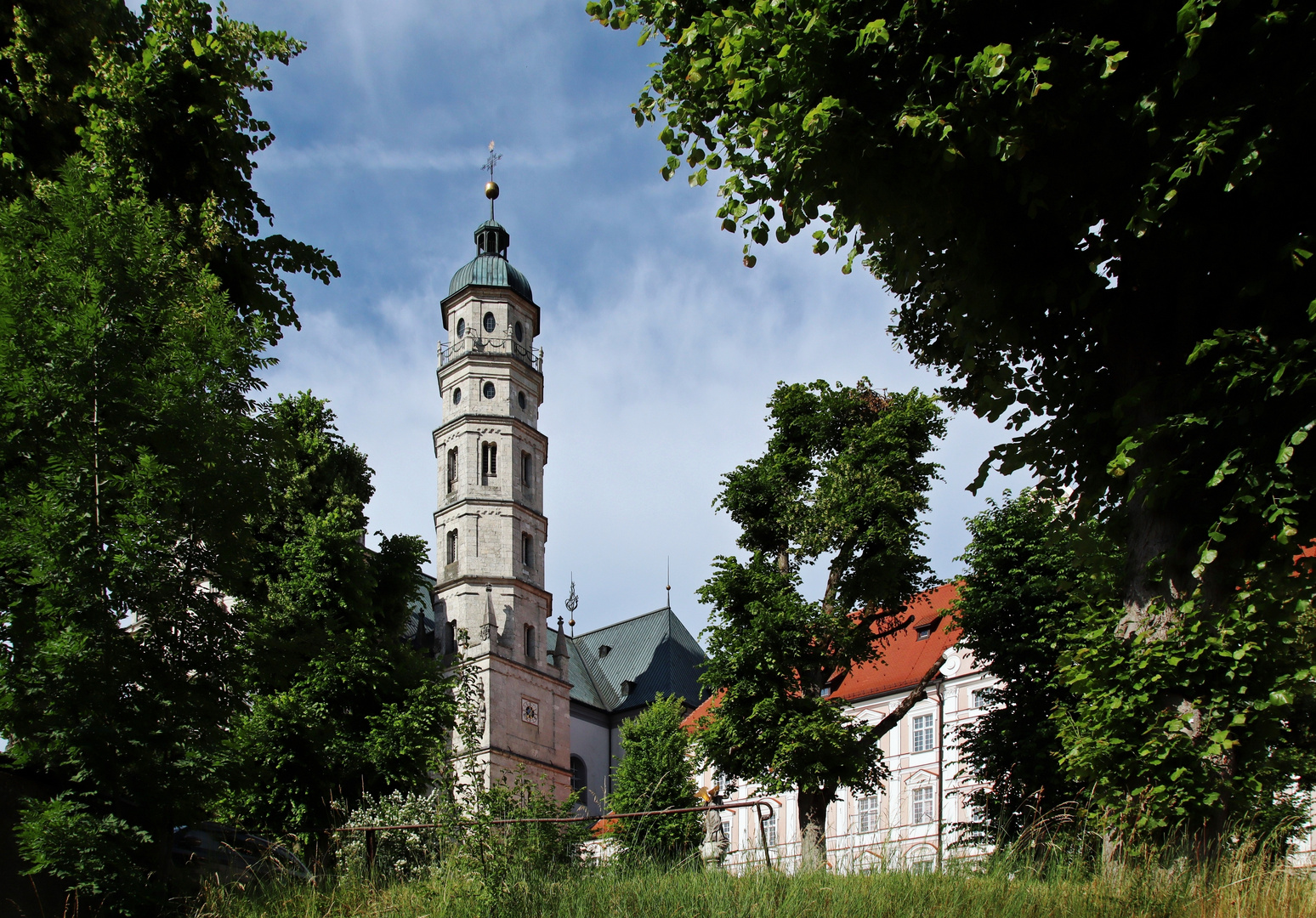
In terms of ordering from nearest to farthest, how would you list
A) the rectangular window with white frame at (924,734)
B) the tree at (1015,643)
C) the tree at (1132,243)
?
the tree at (1132,243), the tree at (1015,643), the rectangular window with white frame at (924,734)

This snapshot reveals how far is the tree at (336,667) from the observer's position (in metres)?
17.4

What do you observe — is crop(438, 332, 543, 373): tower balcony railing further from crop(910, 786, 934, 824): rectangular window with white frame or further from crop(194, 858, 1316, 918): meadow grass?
crop(194, 858, 1316, 918): meadow grass

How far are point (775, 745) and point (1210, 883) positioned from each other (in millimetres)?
15310

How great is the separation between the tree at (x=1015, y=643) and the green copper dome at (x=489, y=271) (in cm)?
3235

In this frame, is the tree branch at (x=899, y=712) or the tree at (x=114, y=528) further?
the tree branch at (x=899, y=712)

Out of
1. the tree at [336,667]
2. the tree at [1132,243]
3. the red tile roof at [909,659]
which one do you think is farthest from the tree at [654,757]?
the tree at [1132,243]

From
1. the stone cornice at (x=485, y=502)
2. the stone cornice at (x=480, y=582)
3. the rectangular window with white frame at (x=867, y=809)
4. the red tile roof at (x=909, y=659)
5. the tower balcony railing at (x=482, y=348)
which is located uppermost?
the tower balcony railing at (x=482, y=348)

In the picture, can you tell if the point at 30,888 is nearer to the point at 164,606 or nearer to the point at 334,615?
the point at 164,606

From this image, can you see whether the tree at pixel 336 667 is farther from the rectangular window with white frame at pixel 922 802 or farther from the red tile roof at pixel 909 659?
the red tile roof at pixel 909 659

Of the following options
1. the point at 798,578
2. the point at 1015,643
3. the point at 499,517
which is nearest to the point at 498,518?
the point at 499,517

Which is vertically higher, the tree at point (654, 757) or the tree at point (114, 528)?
the tree at point (114, 528)

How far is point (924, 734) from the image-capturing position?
125ft

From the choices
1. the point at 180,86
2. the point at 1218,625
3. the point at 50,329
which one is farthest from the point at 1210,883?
the point at 180,86

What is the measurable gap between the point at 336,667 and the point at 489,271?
33387 mm
